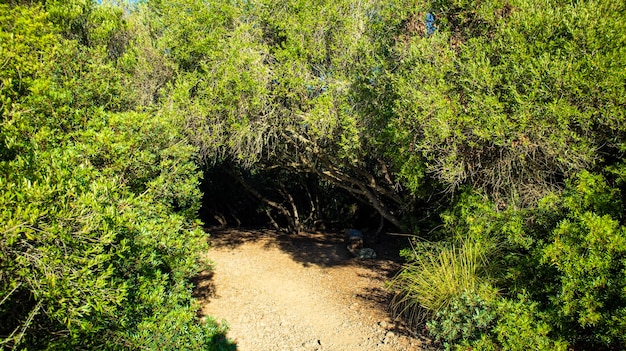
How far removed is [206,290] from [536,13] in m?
6.11

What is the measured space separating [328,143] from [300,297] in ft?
8.34

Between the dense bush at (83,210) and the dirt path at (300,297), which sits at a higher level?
the dense bush at (83,210)

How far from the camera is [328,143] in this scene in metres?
6.66

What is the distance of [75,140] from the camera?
13.7 ft

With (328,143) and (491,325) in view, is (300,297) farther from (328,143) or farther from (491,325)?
(491,325)

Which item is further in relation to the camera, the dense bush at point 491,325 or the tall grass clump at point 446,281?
the tall grass clump at point 446,281

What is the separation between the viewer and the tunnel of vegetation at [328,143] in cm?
293

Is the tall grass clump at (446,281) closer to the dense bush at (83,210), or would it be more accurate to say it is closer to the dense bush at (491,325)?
the dense bush at (491,325)

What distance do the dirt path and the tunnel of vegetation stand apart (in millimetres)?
449

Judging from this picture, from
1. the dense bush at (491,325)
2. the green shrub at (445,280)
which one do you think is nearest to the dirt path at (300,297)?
the green shrub at (445,280)

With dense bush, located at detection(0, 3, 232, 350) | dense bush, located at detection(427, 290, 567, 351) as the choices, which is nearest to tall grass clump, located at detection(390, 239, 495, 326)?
dense bush, located at detection(427, 290, 567, 351)

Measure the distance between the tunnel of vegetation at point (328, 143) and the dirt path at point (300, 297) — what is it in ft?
1.47

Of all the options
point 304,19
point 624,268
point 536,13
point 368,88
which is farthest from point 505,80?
point 304,19

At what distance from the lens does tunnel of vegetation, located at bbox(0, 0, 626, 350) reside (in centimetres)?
293
